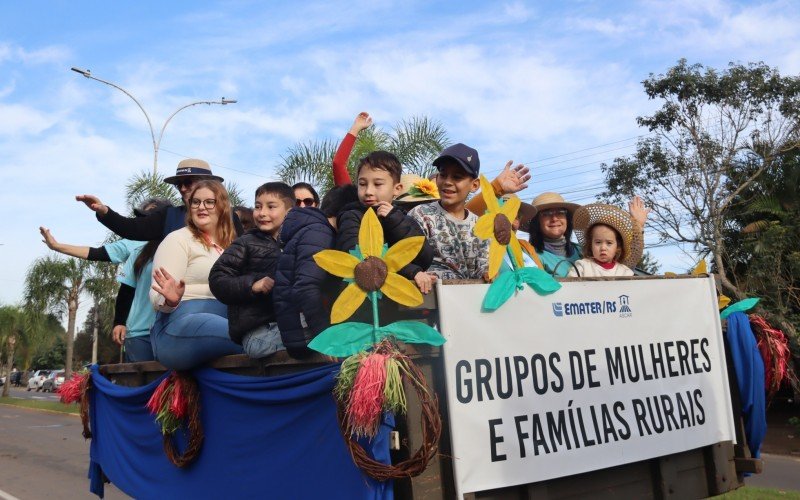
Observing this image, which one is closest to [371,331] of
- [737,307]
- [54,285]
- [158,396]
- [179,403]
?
[179,403]

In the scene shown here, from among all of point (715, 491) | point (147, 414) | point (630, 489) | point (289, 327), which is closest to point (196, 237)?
point (147, 414)

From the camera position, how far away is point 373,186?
9.85ft

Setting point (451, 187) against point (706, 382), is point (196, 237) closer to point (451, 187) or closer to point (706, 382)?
point (451, 187)

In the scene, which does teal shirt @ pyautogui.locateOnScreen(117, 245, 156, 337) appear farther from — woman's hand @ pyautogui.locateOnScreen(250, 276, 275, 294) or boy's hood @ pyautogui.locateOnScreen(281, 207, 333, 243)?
boy's hood @ pyautogui.locateOnScreen(281, 207, 333, 243)

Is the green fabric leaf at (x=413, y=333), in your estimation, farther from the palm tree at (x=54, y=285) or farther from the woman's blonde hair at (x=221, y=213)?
the palm tree at (x=54, y=285)

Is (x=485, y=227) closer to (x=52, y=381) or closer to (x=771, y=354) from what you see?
(x=771, y=354)

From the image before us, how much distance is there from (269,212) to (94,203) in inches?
57.2

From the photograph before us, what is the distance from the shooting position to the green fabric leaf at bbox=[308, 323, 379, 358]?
7.50ft

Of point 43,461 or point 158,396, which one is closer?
point 158,396

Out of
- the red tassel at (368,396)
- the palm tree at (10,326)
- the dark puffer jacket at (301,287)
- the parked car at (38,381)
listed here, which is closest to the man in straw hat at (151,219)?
the dark puffer jacket at (301,287)

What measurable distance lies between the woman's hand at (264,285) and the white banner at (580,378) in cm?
81

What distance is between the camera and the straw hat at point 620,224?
12.5ft

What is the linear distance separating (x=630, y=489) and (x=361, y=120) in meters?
2.56

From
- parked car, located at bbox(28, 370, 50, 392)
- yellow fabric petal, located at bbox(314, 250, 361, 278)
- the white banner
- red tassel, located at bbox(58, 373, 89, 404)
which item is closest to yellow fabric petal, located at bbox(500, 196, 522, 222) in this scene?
the white banner
